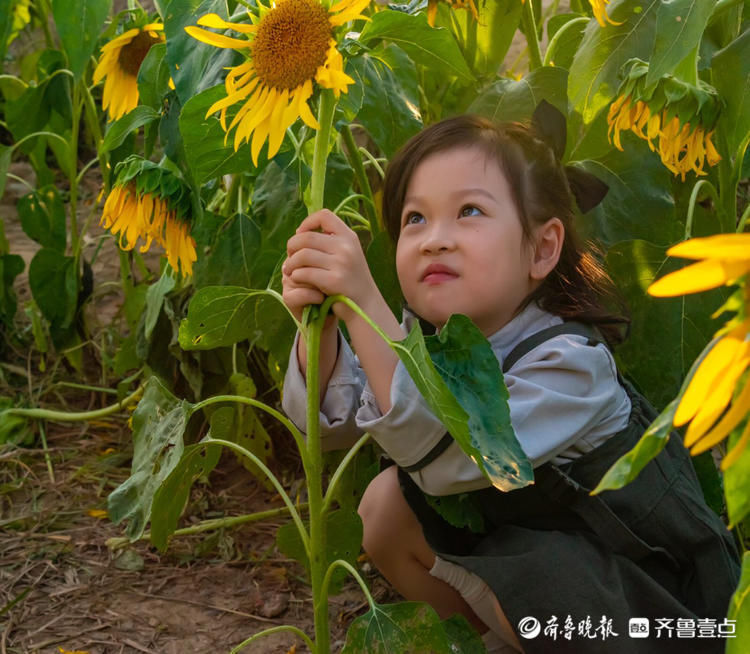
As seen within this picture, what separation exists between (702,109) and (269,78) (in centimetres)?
48

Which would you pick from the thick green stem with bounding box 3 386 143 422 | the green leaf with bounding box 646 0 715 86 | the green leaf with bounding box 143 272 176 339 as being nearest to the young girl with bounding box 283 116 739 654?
the green leaf with bounding box 646 0 715 86

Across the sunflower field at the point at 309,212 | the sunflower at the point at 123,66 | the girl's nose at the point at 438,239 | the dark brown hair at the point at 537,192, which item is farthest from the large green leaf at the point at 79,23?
the girl's nose at the point at 438,239

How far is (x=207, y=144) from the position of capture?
106cm

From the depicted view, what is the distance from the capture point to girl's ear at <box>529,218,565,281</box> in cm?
115

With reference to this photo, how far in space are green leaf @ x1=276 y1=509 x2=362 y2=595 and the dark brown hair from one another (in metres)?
0.31

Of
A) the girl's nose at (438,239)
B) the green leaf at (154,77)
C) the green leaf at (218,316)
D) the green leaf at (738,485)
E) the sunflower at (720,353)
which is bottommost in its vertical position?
the green leaf at (218,316)

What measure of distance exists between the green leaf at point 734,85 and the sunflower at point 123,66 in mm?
739

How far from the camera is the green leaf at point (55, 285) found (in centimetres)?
181

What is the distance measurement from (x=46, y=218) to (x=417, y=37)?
45.9 inches

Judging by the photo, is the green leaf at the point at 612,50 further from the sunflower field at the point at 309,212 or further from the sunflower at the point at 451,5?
the sunflower at the point at 451,5

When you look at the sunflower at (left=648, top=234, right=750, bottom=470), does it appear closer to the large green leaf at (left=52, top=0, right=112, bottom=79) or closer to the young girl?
the young girl

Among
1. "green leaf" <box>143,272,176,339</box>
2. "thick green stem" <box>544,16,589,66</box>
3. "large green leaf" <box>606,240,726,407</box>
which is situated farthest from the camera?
"green leaf" <box>143,272,176,339</box>

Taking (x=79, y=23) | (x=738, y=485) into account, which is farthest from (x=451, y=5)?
(x=738, y=485)

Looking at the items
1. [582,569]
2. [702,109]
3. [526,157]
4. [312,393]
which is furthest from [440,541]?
[702,109]
